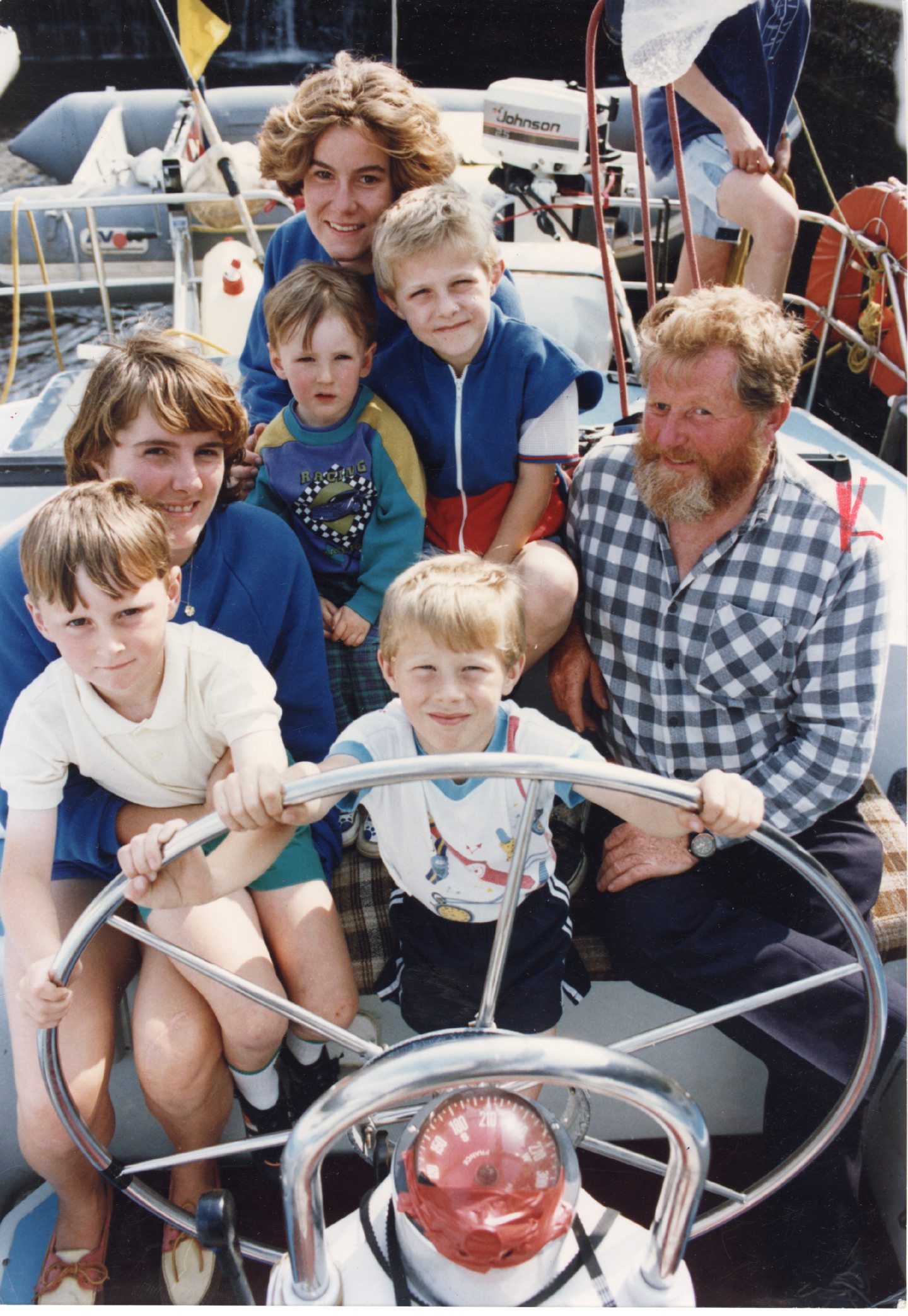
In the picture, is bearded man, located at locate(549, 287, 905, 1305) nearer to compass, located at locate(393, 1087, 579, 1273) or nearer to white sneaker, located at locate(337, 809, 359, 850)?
white sneaker, located at locate(337, 809, 359, 850)

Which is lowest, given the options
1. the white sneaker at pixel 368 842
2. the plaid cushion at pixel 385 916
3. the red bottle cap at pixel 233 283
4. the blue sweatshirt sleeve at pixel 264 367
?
the plaid cushion at pixel 385 916

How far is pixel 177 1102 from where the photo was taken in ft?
3.71

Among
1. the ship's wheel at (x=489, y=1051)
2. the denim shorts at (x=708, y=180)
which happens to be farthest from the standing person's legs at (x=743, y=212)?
the ship's wheel at (x=489, y=1051)

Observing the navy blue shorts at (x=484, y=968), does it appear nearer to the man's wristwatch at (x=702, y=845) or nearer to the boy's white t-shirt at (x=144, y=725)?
the man's wristwatch at (x=702, y=845)

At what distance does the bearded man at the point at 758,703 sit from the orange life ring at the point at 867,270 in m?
1.41

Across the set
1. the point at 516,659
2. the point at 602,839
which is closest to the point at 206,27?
the point at 516,659

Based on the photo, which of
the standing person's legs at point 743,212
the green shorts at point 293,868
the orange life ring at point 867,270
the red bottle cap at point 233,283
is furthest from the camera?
the red bottle cap at point 233,283

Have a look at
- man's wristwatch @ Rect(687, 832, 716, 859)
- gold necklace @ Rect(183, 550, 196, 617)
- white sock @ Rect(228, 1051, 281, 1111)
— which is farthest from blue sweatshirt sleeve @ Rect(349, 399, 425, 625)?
white sock @ Rect(228, 1051, 281, 1111)

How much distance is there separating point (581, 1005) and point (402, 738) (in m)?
0.56

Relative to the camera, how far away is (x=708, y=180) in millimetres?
2150

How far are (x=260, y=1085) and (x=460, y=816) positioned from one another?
0.45 m

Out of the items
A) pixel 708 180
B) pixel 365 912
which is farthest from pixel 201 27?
pixel 365 912

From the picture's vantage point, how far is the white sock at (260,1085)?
1191 mm

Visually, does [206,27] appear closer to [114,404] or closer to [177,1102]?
[114,404]
